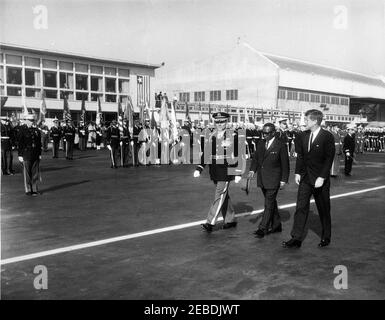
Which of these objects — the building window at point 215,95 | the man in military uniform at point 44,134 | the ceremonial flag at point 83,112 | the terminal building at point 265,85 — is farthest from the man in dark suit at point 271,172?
the building window at point 215,95

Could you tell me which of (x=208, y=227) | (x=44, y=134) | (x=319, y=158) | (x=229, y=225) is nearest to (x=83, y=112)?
(x=44, y=134)

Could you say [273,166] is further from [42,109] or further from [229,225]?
[42,109]

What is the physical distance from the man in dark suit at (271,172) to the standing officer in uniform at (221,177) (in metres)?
0.43

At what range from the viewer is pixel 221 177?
741 centimetres

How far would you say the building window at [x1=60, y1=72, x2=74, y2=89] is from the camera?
35.8m

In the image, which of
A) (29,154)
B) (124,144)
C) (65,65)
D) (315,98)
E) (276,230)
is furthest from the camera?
(315,98)

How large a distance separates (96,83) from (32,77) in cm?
570

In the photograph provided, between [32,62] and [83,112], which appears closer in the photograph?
[83,112]

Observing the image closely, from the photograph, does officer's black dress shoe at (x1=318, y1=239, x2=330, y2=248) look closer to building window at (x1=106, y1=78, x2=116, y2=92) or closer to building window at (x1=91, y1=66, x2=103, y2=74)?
building window at (x1=91, y1=66, x2=103, y2=74)

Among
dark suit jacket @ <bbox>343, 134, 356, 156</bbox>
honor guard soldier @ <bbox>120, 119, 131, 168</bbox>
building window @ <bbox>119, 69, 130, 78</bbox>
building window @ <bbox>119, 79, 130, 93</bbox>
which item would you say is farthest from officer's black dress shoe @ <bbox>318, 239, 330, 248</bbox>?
building window @ <bbox>119, 69, 130, 78</bbox>
